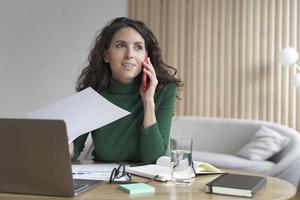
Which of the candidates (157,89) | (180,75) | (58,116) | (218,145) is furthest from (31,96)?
(58,116)

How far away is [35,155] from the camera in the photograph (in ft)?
4.00

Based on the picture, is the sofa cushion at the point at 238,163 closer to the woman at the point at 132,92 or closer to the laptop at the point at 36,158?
the woman at the point at 132,92

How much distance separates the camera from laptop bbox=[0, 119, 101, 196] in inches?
47.1

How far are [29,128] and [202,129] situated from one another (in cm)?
325

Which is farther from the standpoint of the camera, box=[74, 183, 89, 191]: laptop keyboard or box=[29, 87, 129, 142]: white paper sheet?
box=[29, 87, 129, 142]: white paper sheet

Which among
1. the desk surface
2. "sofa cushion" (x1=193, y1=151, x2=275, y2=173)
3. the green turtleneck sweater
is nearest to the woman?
the green turtleneck sweater

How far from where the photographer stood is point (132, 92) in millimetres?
2012

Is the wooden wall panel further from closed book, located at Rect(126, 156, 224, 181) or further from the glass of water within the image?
the glass of water

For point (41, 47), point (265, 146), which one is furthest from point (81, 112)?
point (41, 47)

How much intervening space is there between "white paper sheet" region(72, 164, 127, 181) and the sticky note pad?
14 centimetres

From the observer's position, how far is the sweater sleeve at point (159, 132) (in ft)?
5.98

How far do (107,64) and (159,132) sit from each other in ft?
1.50

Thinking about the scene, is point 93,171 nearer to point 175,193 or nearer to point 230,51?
point 175,193

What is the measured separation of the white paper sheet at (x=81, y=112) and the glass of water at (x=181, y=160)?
21 cm
